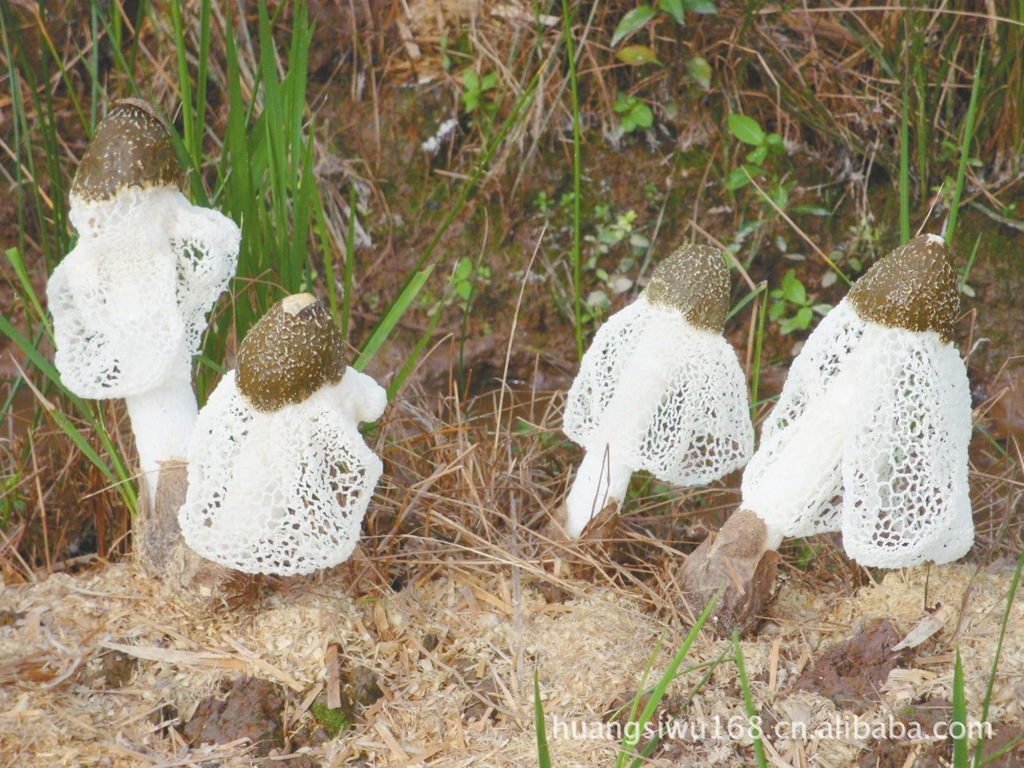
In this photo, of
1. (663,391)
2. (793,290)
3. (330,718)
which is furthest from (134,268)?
(793,290)

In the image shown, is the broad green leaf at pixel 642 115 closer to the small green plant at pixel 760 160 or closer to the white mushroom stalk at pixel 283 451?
the small green plant at pixel 760 160

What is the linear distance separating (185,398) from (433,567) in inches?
31.7

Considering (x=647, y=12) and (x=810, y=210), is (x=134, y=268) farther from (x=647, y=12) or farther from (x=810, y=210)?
(x=810, y=210)

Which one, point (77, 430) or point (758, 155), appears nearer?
point (77, 430)

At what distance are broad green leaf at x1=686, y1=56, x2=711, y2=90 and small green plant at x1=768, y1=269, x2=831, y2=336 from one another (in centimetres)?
89

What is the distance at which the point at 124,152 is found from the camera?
223 cm

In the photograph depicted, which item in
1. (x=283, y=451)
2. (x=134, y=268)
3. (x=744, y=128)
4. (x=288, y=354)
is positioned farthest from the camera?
(x=744, y=128)

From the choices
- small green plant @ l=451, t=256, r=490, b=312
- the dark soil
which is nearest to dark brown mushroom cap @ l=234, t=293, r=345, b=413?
the dark soil

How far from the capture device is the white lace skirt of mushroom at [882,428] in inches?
84.7

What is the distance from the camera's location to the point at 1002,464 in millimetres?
3756

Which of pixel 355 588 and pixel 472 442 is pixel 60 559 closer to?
pixel 355 588

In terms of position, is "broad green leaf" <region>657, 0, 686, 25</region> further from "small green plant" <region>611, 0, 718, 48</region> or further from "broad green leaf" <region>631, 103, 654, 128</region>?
"broad green leaf" <region>631, 103, 654, 128</region>

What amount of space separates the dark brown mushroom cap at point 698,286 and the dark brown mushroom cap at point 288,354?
2.65 feet

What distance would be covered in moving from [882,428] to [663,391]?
52 cm
